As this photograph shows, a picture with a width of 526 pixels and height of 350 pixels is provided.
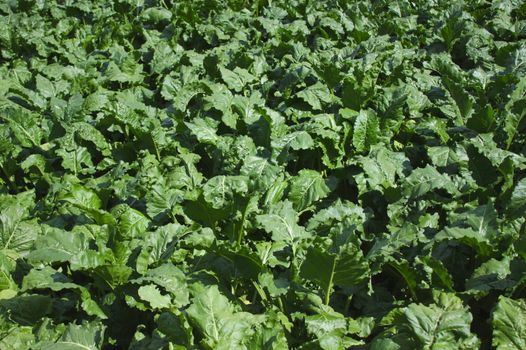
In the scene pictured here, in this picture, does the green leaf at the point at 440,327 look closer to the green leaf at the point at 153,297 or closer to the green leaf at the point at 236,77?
the green leaf at the point at 153,297

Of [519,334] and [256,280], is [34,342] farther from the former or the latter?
[519,334]

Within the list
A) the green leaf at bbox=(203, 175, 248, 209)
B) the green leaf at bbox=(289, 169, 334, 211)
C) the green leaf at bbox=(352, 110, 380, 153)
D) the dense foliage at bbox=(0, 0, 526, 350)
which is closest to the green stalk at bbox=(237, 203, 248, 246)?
the dense foliage at bbox=(0, 0, 526, 350)

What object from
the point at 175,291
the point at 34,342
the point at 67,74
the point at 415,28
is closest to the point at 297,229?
the point at 175,291

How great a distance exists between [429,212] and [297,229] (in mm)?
920

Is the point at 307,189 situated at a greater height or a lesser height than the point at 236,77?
lesser

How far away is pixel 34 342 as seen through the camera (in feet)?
9.90

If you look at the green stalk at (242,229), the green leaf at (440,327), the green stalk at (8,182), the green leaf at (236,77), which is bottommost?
the green stalk at (8,182)

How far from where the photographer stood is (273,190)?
13.0 feet

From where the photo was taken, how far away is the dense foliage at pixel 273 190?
294cm

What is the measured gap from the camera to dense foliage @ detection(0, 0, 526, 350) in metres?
2.94

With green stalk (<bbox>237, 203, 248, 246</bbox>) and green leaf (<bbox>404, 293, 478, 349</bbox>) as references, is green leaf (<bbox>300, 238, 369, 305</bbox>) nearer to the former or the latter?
green leaf (<bbox>404, 293, 478, 349</bbox>)

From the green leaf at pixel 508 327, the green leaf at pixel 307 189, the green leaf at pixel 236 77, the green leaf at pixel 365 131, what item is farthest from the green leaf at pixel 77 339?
the green leaf at pixel 236 77

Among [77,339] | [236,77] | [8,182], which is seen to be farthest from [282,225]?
[8,182]

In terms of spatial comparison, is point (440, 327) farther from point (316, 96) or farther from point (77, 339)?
point (316, 96)
